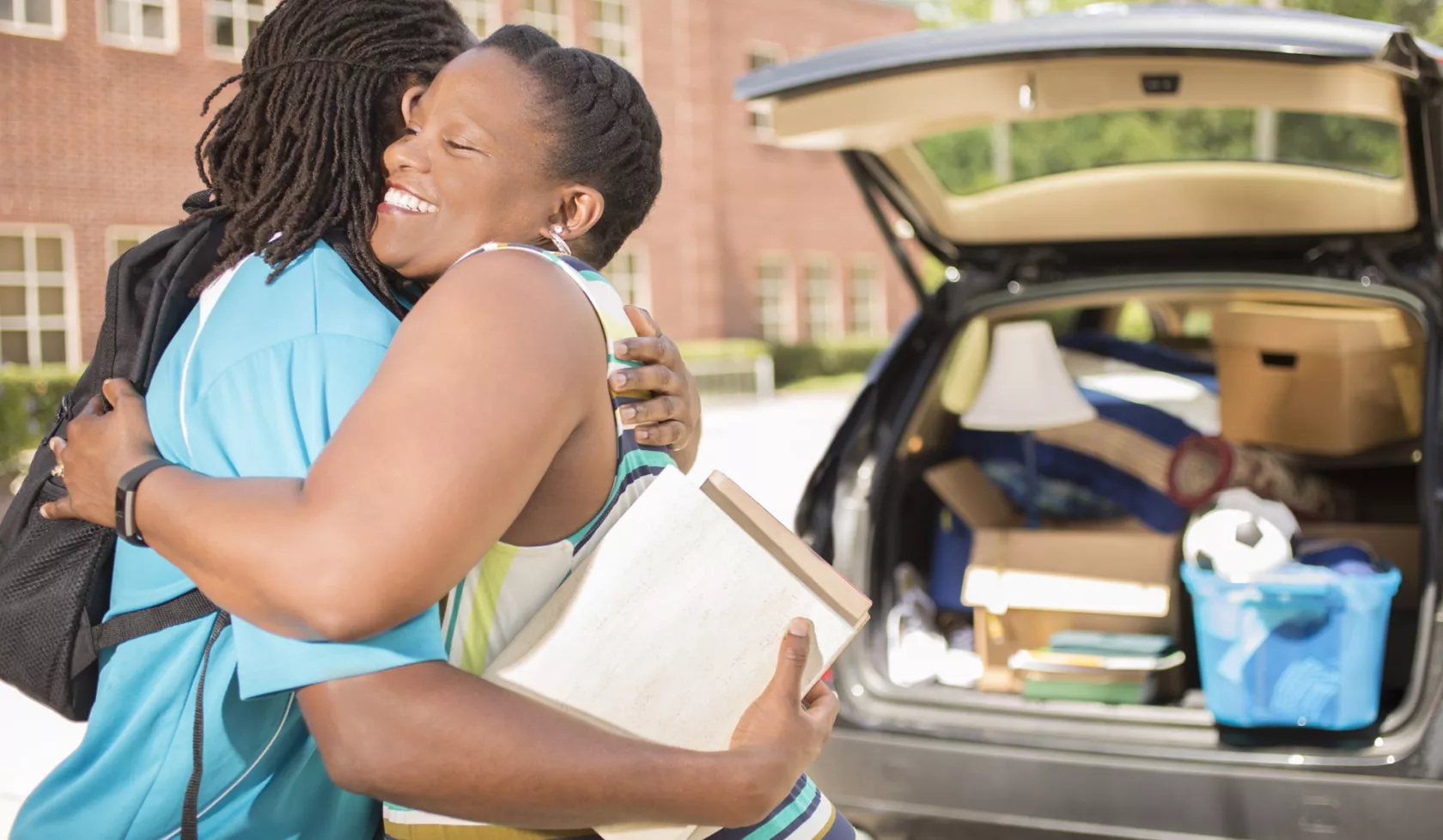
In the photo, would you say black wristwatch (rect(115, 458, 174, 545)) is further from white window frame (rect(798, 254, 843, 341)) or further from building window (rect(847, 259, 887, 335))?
building window (rect(847, 259, 887, 335))

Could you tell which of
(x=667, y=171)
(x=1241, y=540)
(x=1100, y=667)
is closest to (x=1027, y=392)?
(x=1100, y=667)

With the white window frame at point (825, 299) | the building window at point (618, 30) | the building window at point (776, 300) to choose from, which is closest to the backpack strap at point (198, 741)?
the building window at point (618, 30)

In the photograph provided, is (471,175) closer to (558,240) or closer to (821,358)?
(558,240)

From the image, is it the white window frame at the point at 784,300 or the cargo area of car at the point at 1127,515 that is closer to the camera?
the cargo area of car at the point at 1127,515

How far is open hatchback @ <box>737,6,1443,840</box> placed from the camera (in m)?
2.75

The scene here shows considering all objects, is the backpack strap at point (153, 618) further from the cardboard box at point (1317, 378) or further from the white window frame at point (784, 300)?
the white window frame at point (784, 300)

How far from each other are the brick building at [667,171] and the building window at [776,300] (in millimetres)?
35

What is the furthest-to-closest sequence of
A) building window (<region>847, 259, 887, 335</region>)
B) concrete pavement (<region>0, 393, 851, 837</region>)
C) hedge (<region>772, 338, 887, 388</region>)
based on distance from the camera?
building window (<region>847, 259, 887, 335</region>)
hedge (<region>772, 338, 887, 388</region>)
concrete pavement (<region>0, 393, 851, 837</region>)

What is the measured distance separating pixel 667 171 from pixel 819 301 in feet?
40.9

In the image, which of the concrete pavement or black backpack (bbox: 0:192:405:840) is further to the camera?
the concrete pavement

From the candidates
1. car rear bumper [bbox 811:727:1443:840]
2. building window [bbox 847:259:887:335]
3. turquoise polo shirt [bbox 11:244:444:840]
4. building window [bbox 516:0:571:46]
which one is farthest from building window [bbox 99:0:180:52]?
building window [bbox 847:259:887:335]

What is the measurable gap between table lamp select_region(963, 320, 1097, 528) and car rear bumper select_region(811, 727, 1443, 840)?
132cm

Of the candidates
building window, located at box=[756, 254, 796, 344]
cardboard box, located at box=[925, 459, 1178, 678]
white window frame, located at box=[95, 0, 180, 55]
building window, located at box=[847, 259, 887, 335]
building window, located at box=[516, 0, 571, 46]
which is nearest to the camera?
cardboard box, located at box=[925, 459, 1178, 678]

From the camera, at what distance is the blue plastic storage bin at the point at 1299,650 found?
288 cm
